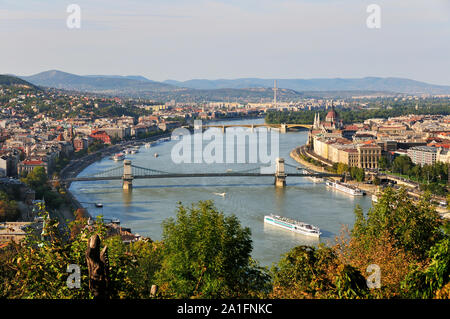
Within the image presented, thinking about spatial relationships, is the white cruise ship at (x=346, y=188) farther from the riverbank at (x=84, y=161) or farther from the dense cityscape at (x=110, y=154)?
the riverbank at (x=84, y=161)

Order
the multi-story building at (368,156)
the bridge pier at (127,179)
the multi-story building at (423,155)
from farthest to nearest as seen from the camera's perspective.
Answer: the multi-story building at (368,156) → the multi-story building at (423,155) → the bridge pier at (127,179)

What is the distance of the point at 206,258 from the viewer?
9.65 ft

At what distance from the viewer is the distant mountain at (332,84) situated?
10704 centimetres

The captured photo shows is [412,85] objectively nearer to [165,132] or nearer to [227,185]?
[165,132]

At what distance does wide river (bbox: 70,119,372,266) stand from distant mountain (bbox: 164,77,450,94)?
9308cm

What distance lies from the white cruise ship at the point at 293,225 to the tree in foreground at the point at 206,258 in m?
4.01

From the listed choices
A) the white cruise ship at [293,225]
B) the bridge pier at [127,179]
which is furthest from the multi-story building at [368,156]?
the white cruise ship at [293,225]

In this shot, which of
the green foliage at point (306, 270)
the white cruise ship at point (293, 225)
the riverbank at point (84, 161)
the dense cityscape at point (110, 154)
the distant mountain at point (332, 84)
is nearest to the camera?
the green foliage at point (306, 270)

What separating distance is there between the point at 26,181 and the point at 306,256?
8988 mm

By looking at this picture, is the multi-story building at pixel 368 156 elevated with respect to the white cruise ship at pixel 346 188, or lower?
elevated

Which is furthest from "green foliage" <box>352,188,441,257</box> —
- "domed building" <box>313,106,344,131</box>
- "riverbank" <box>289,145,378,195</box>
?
"domed building" <box>313,106,344,131</box>

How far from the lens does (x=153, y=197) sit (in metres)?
10.3

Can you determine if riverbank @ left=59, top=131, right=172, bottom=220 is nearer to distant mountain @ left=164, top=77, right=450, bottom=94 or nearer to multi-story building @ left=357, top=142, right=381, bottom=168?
multi-story building @ left=357, top=142, right=381, bottom=168

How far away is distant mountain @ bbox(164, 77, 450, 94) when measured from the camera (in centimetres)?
10704
